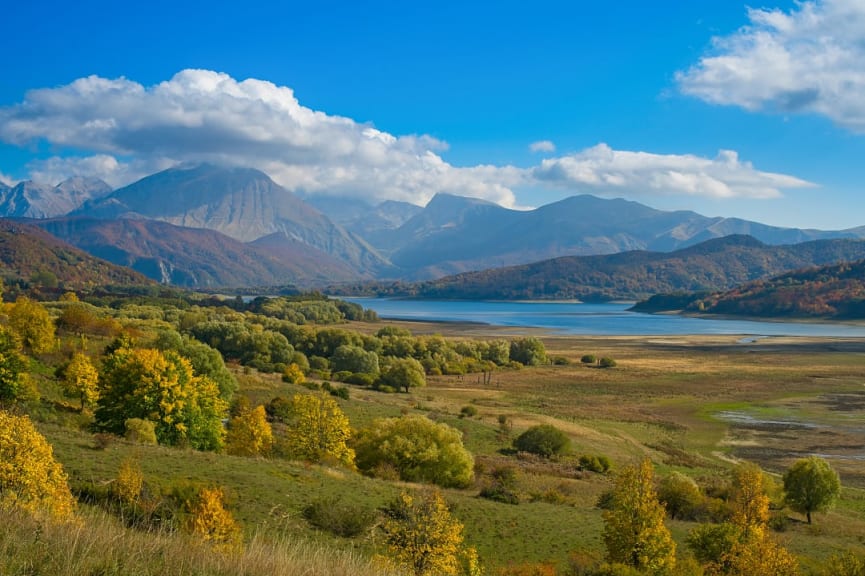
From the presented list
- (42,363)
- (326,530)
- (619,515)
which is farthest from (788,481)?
(42,363)

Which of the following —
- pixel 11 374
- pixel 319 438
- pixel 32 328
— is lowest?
pixel 319 438

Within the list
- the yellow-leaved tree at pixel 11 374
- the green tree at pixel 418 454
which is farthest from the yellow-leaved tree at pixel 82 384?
the green tree at pixel 418 454

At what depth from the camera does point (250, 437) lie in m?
38.5

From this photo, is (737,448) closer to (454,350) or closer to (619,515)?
(619,515)

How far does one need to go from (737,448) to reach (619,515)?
39045 millimetres

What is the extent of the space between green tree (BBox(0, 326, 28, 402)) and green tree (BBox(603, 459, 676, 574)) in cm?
3446

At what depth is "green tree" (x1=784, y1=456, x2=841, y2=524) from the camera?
34.3 meters

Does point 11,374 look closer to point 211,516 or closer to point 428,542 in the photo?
point 211,516

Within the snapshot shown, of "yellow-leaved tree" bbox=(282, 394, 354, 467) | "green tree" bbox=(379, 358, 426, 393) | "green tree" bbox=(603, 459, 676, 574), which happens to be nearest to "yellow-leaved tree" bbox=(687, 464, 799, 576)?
"green tree" bbox=(603, 459, 676, 574)

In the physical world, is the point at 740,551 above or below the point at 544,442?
above

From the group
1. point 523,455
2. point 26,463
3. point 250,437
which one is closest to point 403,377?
point 523,455

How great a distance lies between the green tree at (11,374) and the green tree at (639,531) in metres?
34.5

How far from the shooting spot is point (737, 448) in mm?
54938

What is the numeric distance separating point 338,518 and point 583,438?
35.4 meters
